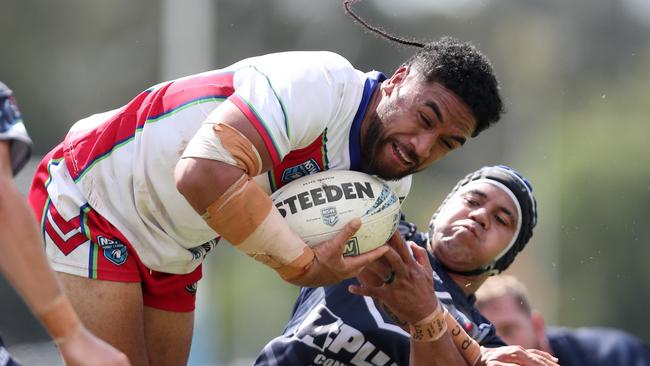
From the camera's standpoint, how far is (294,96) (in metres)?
3.98

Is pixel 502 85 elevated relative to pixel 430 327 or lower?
lower

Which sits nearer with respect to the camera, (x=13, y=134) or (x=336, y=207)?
(x=13, y=134)

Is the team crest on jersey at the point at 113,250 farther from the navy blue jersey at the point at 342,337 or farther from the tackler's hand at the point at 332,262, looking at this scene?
the navy blue jersey at the point at 342,337

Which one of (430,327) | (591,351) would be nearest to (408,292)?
(430,327)

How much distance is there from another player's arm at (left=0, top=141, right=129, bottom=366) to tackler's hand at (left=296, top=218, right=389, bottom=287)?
3.33ft

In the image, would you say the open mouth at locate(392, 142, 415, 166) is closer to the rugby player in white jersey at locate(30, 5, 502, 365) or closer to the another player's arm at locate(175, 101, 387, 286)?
the rugby player in white jersey at locate(30, 5, 502, 365)

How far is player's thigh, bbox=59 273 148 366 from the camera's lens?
4473mm

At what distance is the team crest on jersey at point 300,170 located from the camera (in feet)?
14.1

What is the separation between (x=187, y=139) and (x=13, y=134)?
107 cm

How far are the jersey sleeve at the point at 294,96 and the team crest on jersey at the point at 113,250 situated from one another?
2.64 ft

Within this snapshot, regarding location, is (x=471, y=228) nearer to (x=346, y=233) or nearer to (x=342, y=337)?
(x=342, y=337)

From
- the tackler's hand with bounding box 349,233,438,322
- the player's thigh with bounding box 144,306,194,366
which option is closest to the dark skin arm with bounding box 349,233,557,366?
the tackler's hand with bounding box 349,233,438,322

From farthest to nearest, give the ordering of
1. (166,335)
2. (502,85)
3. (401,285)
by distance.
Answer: (502,85)
(166,335)
(401,285)

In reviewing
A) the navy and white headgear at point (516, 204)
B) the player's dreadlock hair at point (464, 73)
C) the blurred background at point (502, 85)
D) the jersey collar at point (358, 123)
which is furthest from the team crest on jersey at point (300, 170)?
the blurred background at point (502, 85)
